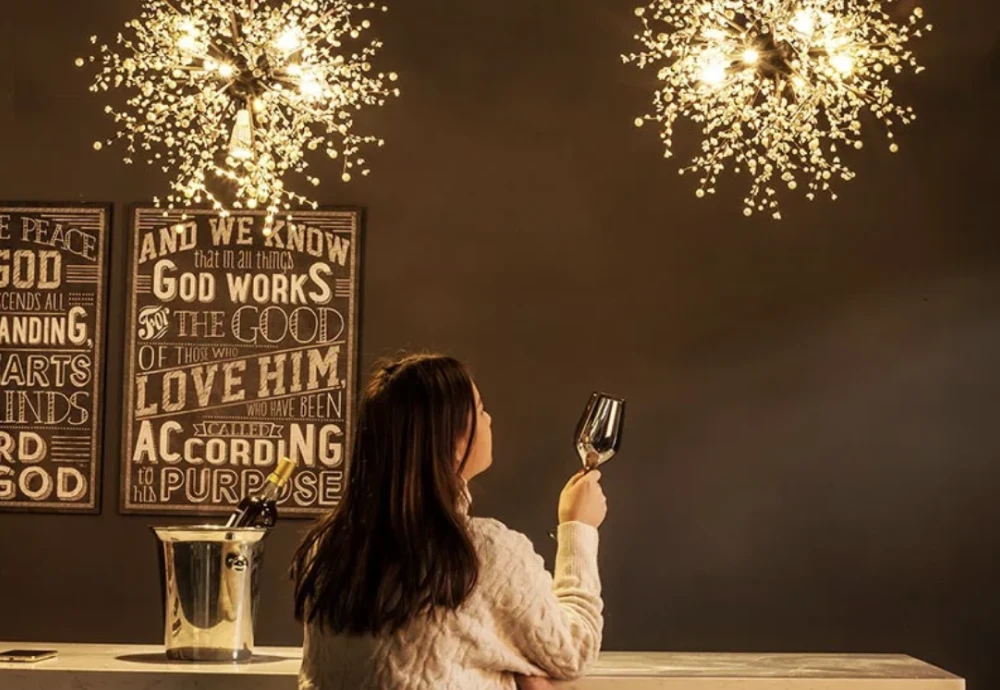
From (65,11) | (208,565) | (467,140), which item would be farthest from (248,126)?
(208,565)

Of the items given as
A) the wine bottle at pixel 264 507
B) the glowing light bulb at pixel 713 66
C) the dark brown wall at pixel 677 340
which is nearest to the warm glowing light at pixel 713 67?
the glowing light bulb at pixel 713 66

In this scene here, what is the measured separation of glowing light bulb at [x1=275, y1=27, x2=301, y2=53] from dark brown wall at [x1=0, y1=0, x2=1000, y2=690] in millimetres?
704

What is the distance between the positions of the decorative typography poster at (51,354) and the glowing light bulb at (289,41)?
1001 millimetres

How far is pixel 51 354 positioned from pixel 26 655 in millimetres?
1900

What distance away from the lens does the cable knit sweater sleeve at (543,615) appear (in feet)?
5.90

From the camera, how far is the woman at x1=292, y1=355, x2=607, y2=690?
1771 mm

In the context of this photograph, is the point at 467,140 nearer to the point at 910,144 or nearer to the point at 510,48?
the point at 510,48

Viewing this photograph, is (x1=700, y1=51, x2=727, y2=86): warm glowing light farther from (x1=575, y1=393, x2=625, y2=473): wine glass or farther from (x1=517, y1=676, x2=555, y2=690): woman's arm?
(x1=517, y1=676, x2=555, y2=690): woman's arm

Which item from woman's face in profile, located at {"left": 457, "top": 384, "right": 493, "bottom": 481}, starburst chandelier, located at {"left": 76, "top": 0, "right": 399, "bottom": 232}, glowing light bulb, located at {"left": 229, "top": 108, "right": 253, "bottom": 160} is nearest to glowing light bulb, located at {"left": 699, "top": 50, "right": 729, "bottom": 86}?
starburst chandelier, located at {"left": 76, "top": 0, "right": 399, "bottom": 232}

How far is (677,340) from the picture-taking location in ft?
13.7

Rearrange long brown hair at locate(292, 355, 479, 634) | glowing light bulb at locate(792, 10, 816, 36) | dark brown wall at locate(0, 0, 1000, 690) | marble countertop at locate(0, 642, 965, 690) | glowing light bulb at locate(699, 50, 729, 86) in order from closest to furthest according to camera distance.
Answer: long brown hair at locate(292, 355, 479, 634)
marble countertop at locate(0, 642, 965, 690)
glowing light bulb at locate(792, 10, 816, 36)
glowing light bulb at locate(699, 50, 729, 86)
dark brown wall at locate(0, 0, 1000, 690)

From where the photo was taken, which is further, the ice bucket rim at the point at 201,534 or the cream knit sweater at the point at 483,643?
the ice bucket rim at the point at 201,534

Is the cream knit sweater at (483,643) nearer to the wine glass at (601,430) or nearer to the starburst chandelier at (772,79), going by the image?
the wine glass at (601,430)

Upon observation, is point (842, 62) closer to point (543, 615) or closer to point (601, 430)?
point (601, 430)
